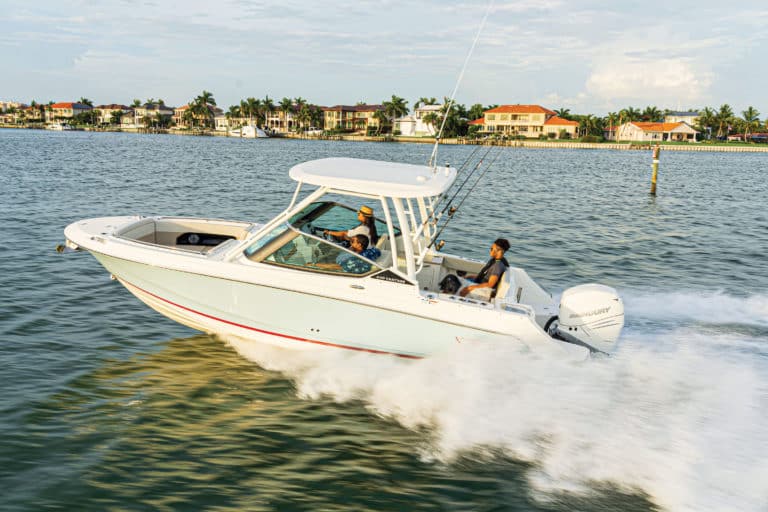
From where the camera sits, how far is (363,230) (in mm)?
7496

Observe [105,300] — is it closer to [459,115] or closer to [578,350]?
[578,350]

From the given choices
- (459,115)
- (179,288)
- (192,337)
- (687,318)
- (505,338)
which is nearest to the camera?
(505,338)

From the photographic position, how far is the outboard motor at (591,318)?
6.66m

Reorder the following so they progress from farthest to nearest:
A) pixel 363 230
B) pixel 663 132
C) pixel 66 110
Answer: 1. pixel 66 110
2. pixel 663 132
3. pixel 363 230

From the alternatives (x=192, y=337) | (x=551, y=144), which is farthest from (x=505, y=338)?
(x=551, y=144)

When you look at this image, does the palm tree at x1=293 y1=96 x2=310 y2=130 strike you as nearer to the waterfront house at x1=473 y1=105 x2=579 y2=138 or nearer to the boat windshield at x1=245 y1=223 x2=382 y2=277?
the waterfront house at x1=473 y1=105 x2=579 y2=138

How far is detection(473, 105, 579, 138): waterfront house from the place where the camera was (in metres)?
126

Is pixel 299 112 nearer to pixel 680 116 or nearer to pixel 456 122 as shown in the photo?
pixel 456 122

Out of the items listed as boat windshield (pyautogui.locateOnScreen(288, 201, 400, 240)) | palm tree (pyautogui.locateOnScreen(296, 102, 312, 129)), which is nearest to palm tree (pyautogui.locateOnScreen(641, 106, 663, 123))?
palm tree (pyautogui.locateOnScreen(296, 102, 312, 129))

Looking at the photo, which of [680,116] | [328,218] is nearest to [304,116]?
[680,116]

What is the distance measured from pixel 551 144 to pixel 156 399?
117079mm

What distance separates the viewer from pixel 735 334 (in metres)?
8.73

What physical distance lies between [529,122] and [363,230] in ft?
416

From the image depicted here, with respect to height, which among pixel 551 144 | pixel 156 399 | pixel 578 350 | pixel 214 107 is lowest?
pixel 156 399
